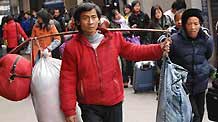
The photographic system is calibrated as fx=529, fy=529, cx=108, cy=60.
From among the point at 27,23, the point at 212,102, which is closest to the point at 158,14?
Answer: the point at 212,102

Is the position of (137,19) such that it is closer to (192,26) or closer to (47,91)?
(192,26)

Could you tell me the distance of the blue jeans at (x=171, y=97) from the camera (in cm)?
440

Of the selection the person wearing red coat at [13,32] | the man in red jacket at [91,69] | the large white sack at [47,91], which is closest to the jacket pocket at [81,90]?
the man in red jacket at [91,69]

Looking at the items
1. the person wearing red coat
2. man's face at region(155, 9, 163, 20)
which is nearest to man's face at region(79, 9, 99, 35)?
man's face at region(155, 9, 163, 20)

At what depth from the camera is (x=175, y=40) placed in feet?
17.7

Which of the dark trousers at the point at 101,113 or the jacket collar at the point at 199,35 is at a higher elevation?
the jacket collar at the point at 199,35

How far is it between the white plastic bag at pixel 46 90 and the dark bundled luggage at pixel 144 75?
5264mm

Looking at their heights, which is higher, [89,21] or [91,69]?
[89,21]

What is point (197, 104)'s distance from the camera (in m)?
5.69

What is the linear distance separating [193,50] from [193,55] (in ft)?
0.17

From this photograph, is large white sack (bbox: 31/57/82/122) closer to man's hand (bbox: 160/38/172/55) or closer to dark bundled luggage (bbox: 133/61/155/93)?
man's hand (bbox: 160/38/172/55)

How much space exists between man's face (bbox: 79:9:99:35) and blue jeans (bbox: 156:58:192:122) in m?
0.67

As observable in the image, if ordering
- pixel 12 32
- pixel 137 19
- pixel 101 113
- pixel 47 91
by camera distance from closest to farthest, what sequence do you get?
pixel 101 113
pixel 47 91
pixel 137 19
pixel 12 32

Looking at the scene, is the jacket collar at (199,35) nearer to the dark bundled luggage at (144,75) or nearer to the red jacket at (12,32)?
the dark bundled luggage at (144,75)
